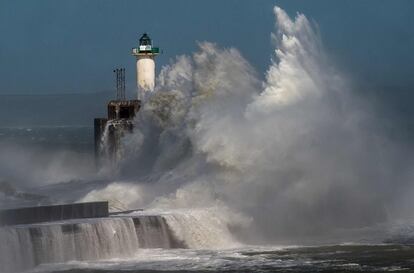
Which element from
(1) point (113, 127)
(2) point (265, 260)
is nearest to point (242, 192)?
(2) point (265, 260)

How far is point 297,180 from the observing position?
111ft

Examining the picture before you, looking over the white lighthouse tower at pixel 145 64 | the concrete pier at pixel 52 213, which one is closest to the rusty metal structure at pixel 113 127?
the white lighthouse tower at pixel 145 64

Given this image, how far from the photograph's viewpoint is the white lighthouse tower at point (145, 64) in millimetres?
52562

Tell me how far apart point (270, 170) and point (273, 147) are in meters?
0.92

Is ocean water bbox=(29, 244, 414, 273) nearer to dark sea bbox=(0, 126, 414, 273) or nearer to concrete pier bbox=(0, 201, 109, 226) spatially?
dark sea bbox=(0, 126, 414, 273)

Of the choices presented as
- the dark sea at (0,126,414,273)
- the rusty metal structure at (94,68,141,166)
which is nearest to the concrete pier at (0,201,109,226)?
the dark sea at (0,126,414,273)

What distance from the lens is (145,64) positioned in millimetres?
52812

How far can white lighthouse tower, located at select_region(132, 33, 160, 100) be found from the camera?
52.6 meters

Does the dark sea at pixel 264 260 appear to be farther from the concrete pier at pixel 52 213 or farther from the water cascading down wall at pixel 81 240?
the concrete pier at pixel 52 213

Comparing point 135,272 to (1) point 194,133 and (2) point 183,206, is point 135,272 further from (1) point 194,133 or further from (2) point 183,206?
(1) point 194,133

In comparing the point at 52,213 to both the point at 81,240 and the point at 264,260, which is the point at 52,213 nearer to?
the point at 81,240

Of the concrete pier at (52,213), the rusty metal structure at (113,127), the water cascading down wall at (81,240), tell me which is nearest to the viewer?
the water cascading down wall at (81,240)

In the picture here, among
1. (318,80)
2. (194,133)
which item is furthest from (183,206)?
(318,80)

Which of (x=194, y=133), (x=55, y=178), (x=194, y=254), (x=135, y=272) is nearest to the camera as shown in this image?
(x=135, y=272)
